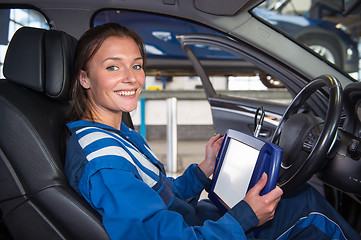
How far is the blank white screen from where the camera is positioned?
923 mm

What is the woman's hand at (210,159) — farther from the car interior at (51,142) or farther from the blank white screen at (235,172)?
the car interior at (51,142)

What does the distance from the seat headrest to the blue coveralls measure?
0.48ft

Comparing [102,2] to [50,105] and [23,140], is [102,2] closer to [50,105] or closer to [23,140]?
[50,105]

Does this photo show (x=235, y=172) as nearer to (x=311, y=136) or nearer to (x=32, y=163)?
(x=311, y=136)

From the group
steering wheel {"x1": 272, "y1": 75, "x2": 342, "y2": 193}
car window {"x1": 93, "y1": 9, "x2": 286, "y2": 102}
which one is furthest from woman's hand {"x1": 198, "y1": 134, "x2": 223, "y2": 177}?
car window {"x1": 93, "y1": 9, "x2": 286, "y2": 102}

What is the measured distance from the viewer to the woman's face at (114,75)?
38.8 inches

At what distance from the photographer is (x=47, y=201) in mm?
836

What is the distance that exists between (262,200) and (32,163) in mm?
583

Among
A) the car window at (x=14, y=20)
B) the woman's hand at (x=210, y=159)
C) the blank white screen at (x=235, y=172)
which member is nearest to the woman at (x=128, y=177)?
the woman's hand at (x=210, y=159)

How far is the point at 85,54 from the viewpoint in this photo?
1.01 m

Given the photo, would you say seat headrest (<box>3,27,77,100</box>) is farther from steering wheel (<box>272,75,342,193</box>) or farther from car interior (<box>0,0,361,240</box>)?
steering wheel (<box>272,75,342,193</box>)

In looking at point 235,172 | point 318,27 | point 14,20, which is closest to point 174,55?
point 318,27

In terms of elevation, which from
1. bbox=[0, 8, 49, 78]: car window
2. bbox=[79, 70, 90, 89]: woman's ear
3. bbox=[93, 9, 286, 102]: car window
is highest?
bbox=[0, 8, 49, 78]: car window

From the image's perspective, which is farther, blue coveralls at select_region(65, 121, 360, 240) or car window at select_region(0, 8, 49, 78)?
car window at select_region(0, 8, 49, 78)
